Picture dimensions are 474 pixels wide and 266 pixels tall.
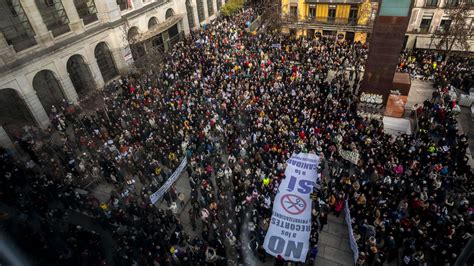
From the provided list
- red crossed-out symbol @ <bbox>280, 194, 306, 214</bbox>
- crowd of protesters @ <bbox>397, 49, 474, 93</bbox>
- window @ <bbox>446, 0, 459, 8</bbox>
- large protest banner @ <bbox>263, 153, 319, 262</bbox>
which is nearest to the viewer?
large protest banner @ <bbox>263, 153, 319, 262</bbox>

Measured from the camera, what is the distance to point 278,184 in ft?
60.5

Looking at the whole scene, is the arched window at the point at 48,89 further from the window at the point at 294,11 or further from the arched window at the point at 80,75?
the window at the point at 294,11

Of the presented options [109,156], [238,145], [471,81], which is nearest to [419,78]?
[471,81]

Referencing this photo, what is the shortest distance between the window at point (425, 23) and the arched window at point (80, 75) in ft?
121

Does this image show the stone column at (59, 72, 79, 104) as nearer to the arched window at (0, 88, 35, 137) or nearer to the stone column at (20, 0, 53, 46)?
the stone column at (20, 0, 53, 46)

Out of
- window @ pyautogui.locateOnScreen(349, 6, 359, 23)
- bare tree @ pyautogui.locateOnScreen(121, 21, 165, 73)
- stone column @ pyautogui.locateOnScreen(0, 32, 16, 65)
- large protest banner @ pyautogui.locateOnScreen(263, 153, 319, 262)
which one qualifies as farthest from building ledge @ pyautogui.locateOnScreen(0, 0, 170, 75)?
window @ pyautogui.locateOnScreen(349, 6, 359, 23)

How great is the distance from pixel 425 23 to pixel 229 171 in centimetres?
3036

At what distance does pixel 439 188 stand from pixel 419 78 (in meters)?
17.4

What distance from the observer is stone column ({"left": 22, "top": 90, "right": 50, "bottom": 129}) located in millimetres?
25055

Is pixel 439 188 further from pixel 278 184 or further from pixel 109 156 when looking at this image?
pixel 109 156

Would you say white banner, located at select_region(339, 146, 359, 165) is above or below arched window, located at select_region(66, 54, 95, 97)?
below

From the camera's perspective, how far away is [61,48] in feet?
86.9

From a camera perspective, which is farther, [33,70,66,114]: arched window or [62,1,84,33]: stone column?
[62,1,84,33]: stone column

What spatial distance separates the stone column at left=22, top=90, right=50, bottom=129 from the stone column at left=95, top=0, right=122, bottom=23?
10.7 metres
